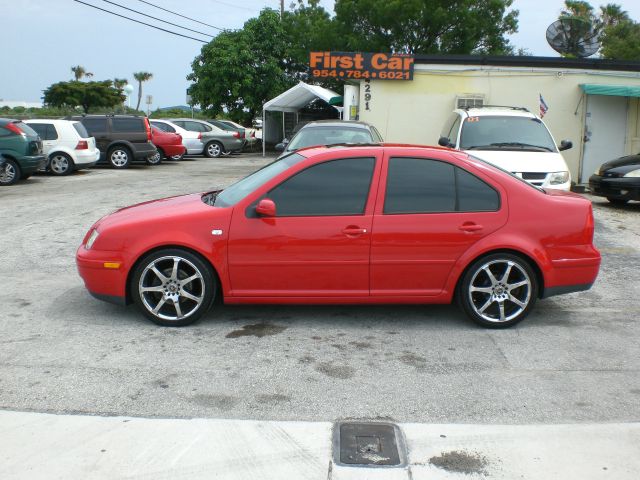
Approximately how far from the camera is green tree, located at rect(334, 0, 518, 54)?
29797mm

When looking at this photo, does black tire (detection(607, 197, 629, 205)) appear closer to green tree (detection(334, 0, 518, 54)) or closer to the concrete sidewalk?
the concrete sidewalk

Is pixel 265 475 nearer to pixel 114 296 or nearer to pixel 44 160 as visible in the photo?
pixel 114 296

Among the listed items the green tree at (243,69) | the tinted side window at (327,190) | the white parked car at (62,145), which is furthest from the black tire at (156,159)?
the tinted side window at (327,190)

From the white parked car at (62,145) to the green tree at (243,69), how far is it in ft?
47.5

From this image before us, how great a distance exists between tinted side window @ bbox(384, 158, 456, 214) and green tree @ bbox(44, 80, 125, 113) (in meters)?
57.1

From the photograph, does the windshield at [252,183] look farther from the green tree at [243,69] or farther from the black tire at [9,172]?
the green tree at [243,69]

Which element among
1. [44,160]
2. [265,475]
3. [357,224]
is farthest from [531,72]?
[265,475]

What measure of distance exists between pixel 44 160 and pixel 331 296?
12.8 metres

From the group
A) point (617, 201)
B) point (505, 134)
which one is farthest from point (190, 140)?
point (505, 134)

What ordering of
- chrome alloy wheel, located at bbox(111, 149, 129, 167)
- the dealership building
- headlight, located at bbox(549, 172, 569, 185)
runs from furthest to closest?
chrome alloy wheel, located at bbox(111, 149, 129, 167)
the dealership building
headlight, located at bbox(549, 172, 569, 185)

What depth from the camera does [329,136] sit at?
36.5 feet

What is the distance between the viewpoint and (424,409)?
4051 millimetres

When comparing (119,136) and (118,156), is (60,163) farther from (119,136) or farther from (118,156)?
(119,136)

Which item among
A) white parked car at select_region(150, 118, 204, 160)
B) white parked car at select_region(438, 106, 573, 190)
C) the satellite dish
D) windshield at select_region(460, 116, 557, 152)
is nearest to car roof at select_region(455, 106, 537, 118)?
white parked car at select_region(438, 106, 573, 190)
